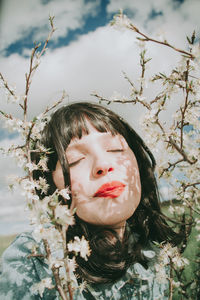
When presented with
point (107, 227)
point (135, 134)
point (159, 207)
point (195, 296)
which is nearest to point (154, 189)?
point (159, 207)

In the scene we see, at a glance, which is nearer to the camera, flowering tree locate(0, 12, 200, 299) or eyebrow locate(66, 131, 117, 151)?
flowering tree locate(0, 12, 200, 299)

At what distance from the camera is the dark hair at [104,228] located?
177 centimetres

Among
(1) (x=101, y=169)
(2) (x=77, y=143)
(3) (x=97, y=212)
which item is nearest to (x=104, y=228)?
(3) (x=97, y=212)

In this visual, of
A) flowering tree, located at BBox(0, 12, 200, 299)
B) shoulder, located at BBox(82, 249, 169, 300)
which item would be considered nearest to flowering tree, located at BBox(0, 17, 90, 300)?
flowering tree, located at BBox(0, 12, 200, 299)

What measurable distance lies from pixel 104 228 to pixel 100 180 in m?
0.41

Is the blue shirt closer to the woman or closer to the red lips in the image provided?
the woman

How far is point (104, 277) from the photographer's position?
1763mm

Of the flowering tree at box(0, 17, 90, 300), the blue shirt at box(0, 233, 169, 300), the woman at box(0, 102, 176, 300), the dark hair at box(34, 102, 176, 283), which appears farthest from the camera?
the dark hair at box(34, 102, 176, 283)

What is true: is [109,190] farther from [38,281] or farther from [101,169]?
[38,281]

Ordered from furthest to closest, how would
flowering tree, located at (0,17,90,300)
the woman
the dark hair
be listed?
the dark hair → the woman → flowering tree, located at (0,17,90,300)

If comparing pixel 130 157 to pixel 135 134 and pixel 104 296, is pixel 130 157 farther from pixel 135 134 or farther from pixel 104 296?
pixel 104 296

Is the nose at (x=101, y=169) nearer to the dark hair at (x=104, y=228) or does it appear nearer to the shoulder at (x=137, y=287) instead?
the dark hair at (x=104, y=228)

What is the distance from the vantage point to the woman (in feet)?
5.38

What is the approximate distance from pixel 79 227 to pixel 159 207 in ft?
2.77
